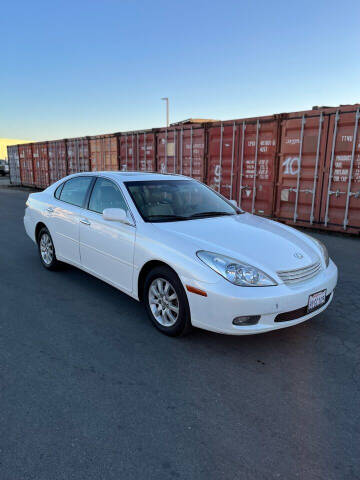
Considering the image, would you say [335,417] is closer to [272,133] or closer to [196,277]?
[196,277]

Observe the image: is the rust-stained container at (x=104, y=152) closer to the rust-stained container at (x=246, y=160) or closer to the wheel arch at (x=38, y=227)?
the rust-stained container at (x=246, y=160)

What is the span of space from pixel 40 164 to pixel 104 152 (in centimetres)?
732

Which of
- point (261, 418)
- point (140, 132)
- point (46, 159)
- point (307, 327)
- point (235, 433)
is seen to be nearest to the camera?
point (235, 433)

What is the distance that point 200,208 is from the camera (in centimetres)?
436

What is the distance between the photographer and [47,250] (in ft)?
18.4

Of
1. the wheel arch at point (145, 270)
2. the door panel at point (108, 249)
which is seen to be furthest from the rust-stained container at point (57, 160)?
the wheel arch at point (145, 270)

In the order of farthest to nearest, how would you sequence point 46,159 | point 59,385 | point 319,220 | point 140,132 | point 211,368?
point 46,159 → point 140,132 → point 319,220 → point 211,368 → point 59,385

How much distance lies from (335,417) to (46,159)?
66.4 ft

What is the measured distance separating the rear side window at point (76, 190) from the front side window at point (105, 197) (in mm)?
213

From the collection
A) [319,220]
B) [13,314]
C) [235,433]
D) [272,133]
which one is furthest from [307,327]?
[272,133]

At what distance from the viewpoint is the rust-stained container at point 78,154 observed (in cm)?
1667

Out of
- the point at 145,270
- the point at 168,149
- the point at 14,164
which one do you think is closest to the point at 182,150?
the point at 168,149

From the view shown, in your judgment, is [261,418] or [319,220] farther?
[319,220]

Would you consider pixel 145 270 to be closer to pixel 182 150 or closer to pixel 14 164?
pixel 182 150
